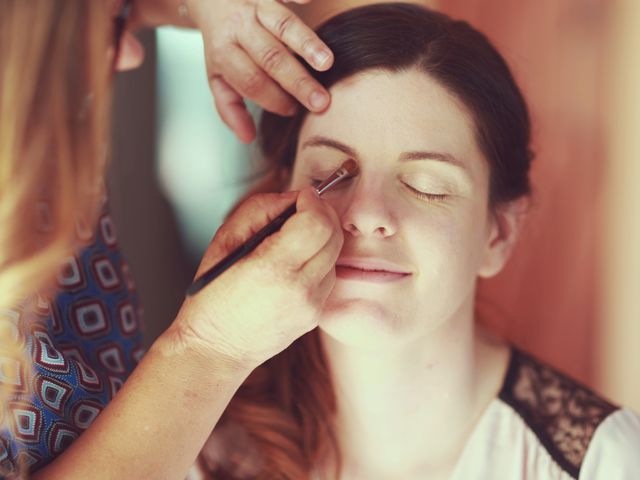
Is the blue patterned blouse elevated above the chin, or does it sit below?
below

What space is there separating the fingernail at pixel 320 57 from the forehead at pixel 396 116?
0.19ft

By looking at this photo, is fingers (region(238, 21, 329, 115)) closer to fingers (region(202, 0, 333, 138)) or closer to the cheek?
fingers (region(202, 0, 333, 138))

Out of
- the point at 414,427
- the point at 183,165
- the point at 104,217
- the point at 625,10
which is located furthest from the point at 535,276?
the point at 104,217

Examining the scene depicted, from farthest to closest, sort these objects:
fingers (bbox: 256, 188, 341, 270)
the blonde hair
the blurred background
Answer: the blurred background, the blonde hair, fingers (bbox: 256, 188, 341, 270)

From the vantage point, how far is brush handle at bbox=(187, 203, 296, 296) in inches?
32.1

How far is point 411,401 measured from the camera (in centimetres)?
120

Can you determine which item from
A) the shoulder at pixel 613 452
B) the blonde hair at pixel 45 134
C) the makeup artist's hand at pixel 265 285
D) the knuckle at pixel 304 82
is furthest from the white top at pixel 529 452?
the blonde hair at pixel 45 134

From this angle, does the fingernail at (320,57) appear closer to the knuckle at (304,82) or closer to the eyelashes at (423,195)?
the knuckle at (304,82)

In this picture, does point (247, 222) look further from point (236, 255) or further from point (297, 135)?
point (297, 135)

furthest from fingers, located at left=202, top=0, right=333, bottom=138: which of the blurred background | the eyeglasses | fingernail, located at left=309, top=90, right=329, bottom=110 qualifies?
the blurred background

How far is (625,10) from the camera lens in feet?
5.93

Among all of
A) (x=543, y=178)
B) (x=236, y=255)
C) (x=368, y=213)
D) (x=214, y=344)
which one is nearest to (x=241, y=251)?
(x=236, y=255)

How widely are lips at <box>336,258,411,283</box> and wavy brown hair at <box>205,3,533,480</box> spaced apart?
0.80ft

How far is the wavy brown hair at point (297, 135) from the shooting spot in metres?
1.10
